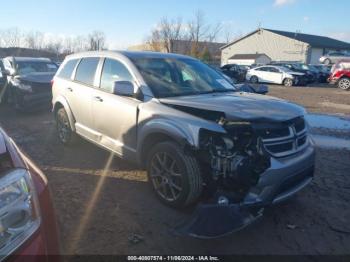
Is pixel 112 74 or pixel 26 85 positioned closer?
pixel 112 74

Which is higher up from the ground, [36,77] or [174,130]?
[36,77]

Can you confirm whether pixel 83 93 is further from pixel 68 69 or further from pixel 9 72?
pixel 9 72

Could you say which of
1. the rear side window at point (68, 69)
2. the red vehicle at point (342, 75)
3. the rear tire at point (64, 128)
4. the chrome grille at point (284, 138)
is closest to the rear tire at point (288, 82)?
the red vehicle at point (342, 75)

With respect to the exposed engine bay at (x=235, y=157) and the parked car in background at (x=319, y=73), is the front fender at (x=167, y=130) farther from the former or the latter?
the parked car in background at (x=319, y=73)

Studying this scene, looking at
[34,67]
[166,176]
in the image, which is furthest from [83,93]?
[34,67]

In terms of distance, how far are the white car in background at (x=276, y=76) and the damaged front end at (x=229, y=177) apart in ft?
76.1

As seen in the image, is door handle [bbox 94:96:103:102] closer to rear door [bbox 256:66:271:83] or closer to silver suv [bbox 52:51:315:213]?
silver suv [bbox 52:51:315:213]

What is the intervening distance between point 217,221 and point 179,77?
2.38 m

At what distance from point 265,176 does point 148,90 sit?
187 cm

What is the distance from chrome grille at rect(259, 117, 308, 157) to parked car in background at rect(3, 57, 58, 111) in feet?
26.7

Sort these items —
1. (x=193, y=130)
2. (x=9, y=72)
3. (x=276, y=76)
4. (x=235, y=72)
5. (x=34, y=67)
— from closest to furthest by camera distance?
(x=193, y=130), (x=9, y=72), (x=34, y=67), (x=276, y=76), (x=235, y=72)

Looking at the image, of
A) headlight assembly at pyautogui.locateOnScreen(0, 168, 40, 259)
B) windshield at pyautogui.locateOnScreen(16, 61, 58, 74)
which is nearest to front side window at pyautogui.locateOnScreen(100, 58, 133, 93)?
headlight assembly at pyautogui.locateOnScreen(0, 168, 40, 259)

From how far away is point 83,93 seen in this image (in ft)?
18.0

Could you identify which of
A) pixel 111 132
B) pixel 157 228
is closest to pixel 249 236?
pixel 157 228
